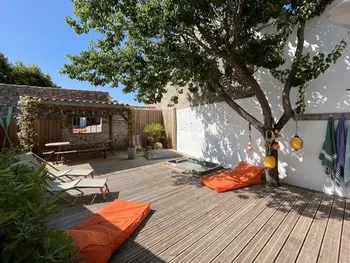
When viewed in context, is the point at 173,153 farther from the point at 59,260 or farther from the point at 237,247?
the point at 59,260

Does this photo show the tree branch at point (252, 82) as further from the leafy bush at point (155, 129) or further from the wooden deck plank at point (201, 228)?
the leafy bush at point (155, 129)

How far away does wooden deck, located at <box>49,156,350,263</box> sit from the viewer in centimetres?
247

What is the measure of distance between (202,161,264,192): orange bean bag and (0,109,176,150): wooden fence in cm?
533

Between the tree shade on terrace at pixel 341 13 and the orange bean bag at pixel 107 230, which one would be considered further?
the orange bean bag at pixel 107 230

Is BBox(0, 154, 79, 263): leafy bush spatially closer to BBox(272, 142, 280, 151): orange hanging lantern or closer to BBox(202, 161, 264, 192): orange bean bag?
BBox(202, 161, 264, 192): orange bean bag

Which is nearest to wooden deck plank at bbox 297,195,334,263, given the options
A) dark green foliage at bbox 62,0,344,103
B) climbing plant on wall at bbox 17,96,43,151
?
dark green foliage at bbox 62,0,344,103

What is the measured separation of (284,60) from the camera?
4828 millimetres

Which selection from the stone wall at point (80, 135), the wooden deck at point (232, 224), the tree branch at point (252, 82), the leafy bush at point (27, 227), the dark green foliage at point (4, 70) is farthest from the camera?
the dark green foliage at point (4, 70)

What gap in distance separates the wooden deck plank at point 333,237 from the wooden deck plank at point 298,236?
A: 235mm

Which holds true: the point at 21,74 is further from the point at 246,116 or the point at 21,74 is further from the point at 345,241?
the point at 345,241

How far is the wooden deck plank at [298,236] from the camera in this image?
2408 millimetres

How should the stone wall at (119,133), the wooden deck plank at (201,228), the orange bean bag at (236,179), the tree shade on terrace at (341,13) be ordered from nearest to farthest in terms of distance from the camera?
the tree shade on terrace at (341,13), the wooden deck plank at (201,228), the orange bean bag at (236,179), the stone wall at (119,133)

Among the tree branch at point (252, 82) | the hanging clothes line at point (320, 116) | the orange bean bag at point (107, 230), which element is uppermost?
the tree branch at point (252, 82)

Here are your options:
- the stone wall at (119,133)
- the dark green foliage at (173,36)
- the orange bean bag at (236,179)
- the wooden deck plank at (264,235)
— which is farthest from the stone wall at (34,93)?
the wooden deck plank at (264,235)
